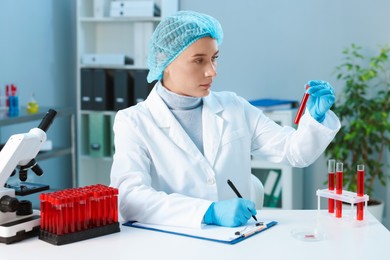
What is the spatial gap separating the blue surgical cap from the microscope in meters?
0.57

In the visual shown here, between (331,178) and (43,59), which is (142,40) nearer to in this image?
(43,59)

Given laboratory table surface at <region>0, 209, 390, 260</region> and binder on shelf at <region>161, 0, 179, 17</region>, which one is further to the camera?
binder on shelf at <region>161, 0, 179, 17</region>

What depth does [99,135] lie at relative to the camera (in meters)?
4.42

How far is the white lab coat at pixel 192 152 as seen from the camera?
6.44 feet

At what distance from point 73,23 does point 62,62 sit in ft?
0.97

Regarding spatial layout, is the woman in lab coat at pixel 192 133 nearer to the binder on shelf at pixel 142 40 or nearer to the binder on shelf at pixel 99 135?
the binder on shelf at pixel 142 40

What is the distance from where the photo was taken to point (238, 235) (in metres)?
1.77

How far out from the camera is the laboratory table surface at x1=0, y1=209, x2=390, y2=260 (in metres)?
1.62

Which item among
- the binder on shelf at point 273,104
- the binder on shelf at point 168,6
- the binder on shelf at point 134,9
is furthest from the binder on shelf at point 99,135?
the binder on shelf at point 273,104

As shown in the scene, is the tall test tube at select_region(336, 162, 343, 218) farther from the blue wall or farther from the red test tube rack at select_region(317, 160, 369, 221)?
the blue wall

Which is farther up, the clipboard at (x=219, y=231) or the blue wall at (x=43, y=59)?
the blue wall at (x=43, y=59)

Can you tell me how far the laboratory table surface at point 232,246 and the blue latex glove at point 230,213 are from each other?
0.26 ft

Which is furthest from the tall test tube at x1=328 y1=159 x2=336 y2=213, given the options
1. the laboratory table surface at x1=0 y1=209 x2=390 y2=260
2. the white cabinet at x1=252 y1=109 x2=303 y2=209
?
the white cabinet at x1=252 y1=109 x2=303 y2=209

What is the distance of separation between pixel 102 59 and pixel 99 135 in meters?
0.51
